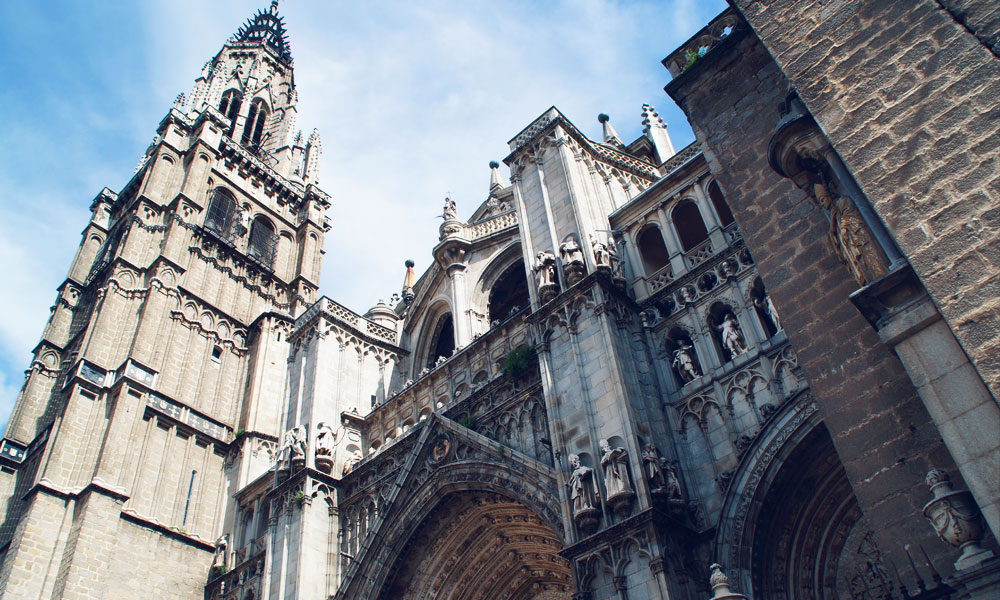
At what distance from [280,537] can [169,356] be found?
458 inches

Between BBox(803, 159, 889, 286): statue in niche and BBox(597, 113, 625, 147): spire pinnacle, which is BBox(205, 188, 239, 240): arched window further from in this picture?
BBox(803, 159, 889, 286): statue in niche

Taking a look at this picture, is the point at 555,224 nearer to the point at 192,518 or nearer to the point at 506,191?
the point at 506,191

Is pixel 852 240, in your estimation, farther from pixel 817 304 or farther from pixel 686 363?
pixel 686 363

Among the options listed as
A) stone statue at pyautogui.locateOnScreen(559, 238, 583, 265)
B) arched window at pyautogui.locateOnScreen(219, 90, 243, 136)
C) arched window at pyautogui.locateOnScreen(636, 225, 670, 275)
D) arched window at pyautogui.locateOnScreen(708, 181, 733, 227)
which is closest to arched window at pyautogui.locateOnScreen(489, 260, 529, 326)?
arched window at pyautogui.locateOnScreen(636, 225, 670, 275)

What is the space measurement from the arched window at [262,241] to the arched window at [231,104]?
1088 centimetres

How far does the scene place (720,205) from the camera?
15.1 m

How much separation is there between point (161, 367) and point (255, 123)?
23.6 m

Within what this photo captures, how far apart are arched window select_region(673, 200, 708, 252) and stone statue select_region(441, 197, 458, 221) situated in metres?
10.1

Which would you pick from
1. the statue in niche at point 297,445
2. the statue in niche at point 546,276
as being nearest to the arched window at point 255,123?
the statue in niche at point 297,445

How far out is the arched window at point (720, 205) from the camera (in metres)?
14.7

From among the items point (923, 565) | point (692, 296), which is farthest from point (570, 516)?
point (923, 565)

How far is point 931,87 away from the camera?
6789 millimetres

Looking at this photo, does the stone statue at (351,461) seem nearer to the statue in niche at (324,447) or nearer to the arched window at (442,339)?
the statue in niche at (324,447)

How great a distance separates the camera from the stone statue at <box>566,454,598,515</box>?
38.8 feet
